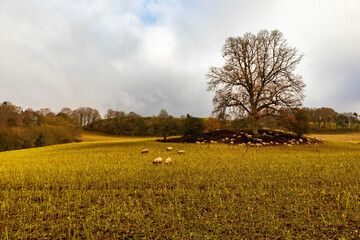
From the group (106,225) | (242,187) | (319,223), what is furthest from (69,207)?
(319,223)

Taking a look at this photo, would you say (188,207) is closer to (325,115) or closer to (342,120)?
(325,115)

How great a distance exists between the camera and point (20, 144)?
3142cm

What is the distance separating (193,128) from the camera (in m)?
21.3

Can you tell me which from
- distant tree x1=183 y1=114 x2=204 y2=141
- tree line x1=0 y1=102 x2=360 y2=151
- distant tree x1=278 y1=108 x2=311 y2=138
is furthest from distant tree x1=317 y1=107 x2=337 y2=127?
distant tree x1=183 y1=114 x2=204 y2=141

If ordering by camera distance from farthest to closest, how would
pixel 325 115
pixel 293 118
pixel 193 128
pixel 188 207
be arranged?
1. pixel 325 115
2. pixel 193 128
3. pixel 293 118
4. pixel 188 207

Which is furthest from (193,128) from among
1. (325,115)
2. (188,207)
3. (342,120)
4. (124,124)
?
(342,120)

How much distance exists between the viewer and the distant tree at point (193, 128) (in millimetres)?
21250

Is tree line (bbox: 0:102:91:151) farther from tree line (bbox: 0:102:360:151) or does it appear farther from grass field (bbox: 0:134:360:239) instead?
grass field (bbox: 0:134:360:239)

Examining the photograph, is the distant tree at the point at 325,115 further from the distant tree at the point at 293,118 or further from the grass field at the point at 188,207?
the grass field at the point at 188,207

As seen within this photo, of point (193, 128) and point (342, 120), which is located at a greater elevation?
point (342, 120)

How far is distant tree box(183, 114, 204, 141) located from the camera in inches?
837

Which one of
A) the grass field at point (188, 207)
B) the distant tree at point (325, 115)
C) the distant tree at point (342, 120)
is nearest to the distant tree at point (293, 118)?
the grass field at point (188, 207)

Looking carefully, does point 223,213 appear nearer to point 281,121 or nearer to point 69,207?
point 69,207

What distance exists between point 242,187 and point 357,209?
2.56m
